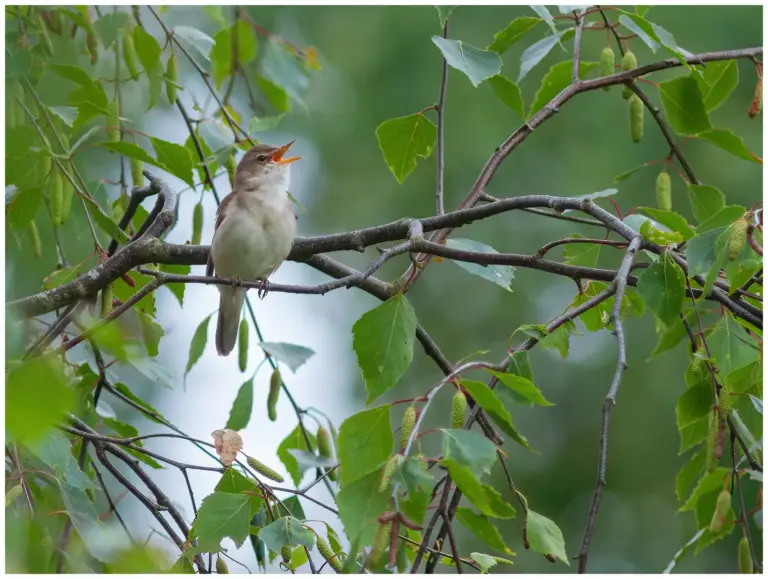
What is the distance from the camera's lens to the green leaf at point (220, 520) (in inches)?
76.5

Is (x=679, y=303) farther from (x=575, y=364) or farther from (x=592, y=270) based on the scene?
(x=575, y=364)

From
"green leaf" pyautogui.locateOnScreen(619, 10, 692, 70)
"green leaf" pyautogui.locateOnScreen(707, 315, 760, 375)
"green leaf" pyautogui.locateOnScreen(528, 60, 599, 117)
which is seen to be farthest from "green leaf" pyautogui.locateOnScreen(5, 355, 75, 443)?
"green leaf" pyautogui.locateOnScreen(528, 60, 599, 117)

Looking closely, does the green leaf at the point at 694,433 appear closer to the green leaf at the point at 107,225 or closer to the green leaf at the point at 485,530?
the green leaf at the point at 485,530

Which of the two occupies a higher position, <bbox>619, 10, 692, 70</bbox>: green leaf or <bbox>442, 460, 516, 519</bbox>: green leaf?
<bbox>619, 10, 692, 70</bbox>: green leaf

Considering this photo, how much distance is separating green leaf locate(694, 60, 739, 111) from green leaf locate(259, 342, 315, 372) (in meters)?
1.43

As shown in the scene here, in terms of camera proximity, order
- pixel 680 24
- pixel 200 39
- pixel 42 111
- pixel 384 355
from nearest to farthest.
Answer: pixel 384 355, pixel 42 111, pixel 200 39, pixel 680 24

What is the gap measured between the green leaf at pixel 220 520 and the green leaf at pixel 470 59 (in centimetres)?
110

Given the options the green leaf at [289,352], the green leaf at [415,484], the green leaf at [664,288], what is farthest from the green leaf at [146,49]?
the green leaf at [415,484]

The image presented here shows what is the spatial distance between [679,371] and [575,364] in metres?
1.01

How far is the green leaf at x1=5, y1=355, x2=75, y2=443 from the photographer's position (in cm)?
93

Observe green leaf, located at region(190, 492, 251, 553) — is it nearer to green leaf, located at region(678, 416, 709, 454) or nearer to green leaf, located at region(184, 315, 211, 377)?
green leaf, located at region(184, 315, 211, 377)

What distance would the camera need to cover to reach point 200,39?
297 cm

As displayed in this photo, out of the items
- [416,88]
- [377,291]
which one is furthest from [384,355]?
[416,88]

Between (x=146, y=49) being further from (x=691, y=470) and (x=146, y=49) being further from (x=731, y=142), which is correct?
(x=691, y=470)
